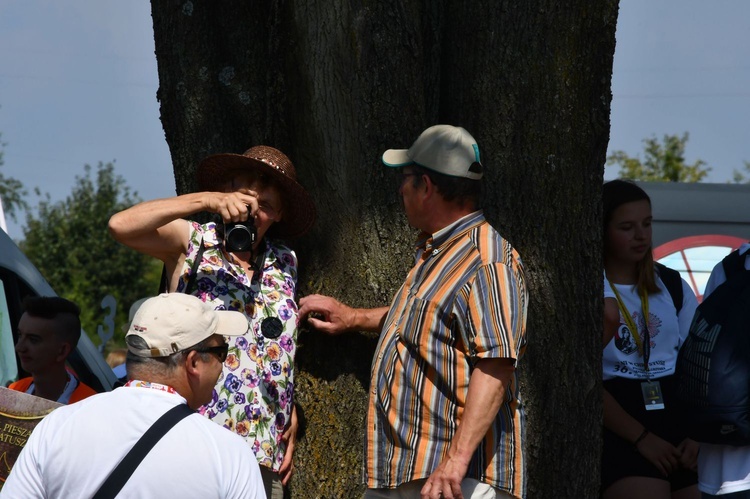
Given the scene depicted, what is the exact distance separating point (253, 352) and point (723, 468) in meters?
1.69

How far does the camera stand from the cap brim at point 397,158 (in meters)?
3.28

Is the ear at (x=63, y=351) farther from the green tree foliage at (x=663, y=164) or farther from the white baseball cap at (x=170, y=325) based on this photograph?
the green tree foliage at (x=663, y=164)

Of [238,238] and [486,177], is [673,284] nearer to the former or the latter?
[486,177]

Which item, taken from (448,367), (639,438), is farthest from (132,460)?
(639,438)

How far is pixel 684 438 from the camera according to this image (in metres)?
4.17

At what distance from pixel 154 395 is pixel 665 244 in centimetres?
579

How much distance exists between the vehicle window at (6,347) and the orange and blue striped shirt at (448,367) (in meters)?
2.78

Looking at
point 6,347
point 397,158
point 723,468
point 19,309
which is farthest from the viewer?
point 19,309

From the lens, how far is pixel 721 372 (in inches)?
138

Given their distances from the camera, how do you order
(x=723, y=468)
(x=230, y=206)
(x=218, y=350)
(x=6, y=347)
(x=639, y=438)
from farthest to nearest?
1. (x=6, y=347)
2. (x=639, y=438)
3. (x=723, y=468)
4. (x=230, y=206)
5. (x=218, y=350)

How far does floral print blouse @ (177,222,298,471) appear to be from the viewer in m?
3.45

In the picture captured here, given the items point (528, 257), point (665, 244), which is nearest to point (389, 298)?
point (528, 257)

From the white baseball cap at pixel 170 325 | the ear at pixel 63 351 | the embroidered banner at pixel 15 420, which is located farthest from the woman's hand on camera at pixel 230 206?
the ear at pixel 63 351

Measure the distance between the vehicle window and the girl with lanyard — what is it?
3.00 metres
